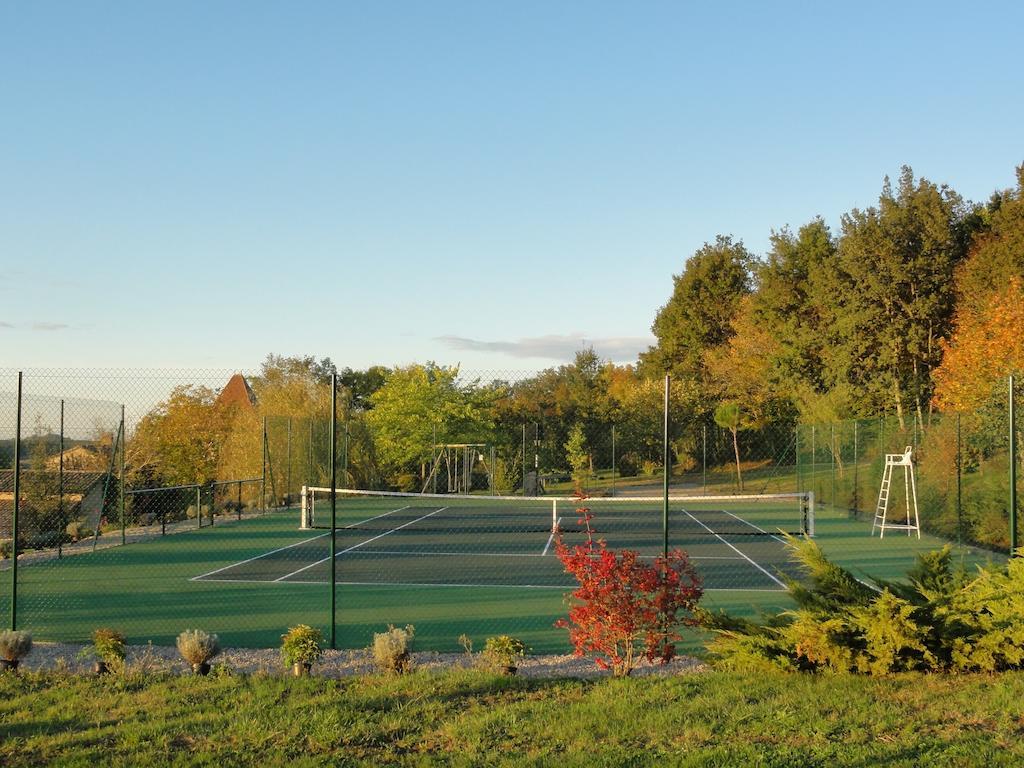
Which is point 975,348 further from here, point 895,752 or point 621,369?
point 621,369

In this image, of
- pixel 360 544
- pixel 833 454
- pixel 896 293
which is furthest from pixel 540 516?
pixel 896 293

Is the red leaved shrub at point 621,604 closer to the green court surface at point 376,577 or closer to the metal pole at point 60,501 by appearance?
the green court surface at point 376,577

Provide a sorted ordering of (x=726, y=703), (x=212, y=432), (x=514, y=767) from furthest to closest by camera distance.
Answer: (x=212, y=432) → (x=726, y=703) → (x=514, y=767)

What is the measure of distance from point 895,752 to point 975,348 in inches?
846

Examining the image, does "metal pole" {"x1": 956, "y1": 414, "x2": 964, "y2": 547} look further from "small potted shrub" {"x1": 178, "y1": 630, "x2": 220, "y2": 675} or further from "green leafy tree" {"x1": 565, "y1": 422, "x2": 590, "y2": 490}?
"green leafy tree" {"x1": 565, "y1": 422, "x2": 590, "y2": 490}

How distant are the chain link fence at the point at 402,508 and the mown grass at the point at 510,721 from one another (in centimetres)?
182

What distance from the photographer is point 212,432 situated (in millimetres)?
27625

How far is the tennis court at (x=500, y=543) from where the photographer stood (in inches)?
512

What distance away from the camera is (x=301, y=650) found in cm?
680

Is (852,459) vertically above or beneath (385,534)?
above

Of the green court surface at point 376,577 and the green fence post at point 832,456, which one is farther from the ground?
the green fence post at point 832,456

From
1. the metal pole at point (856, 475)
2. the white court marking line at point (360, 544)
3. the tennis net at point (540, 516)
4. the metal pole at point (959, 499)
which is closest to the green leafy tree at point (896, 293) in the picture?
the tennis net at point (540, 516)

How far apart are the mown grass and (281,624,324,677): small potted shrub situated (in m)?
0.30

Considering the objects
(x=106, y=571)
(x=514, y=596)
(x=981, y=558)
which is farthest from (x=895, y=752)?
(x=106, y=571)
